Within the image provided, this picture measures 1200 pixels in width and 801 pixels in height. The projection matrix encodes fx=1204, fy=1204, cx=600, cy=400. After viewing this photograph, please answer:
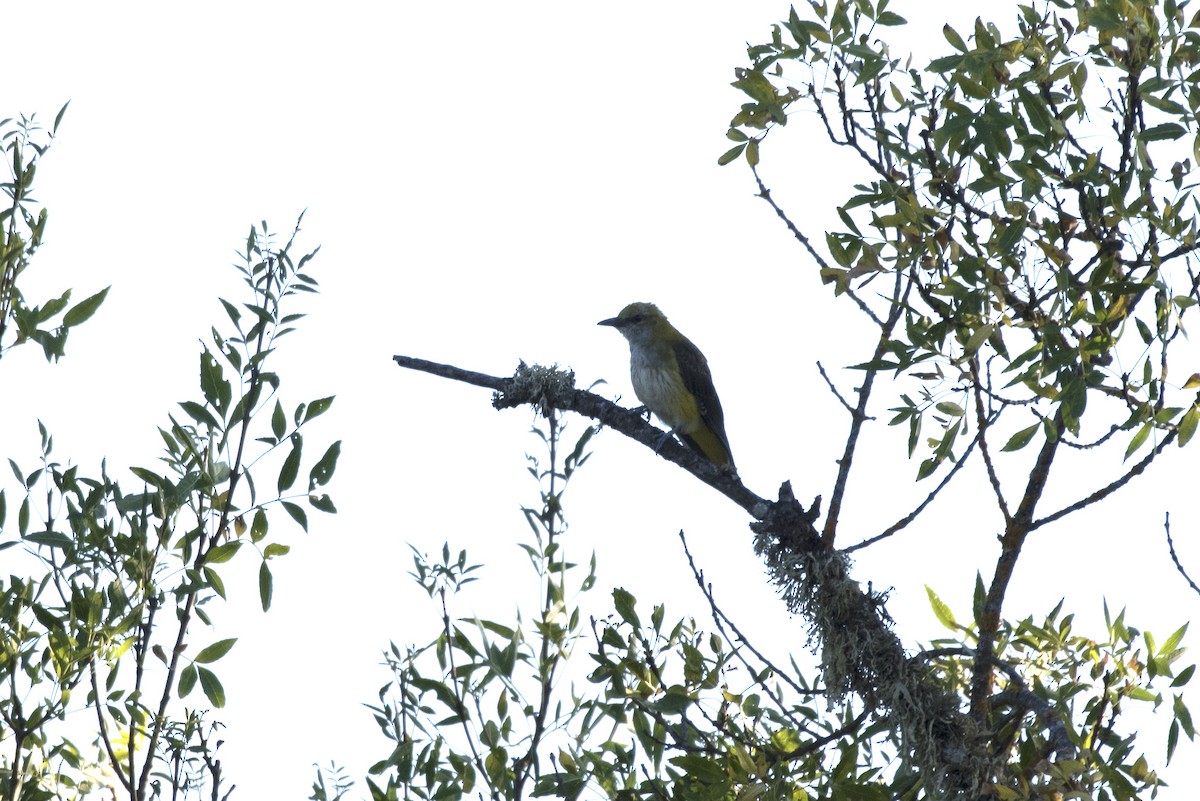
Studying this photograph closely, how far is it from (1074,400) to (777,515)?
1473mm

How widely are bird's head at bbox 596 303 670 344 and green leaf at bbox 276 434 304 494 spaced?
236 inches

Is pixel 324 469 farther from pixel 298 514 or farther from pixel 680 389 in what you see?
pixel 680 389

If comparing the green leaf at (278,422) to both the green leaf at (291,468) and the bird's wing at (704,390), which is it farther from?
the bird's wing at (704,390)

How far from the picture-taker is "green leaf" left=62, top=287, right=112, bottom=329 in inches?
118

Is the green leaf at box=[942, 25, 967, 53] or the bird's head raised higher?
the bird's head

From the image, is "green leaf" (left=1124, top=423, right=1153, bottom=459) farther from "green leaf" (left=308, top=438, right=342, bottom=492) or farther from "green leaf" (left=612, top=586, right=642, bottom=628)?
"green leaf" (left=308, top=438, right=342, bottom=492)

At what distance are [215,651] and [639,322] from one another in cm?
654

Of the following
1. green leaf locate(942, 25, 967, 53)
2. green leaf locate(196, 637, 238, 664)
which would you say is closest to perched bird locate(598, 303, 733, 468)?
green leaf locate(942, 25, 967, 53)

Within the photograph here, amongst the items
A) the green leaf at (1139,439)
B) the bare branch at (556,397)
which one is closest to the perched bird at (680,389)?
the bare branch at (556,397)

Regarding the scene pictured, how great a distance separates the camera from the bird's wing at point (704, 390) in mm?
8352

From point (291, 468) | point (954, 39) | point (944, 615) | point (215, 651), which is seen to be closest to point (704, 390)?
point (944, 615)

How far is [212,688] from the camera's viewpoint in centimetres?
300

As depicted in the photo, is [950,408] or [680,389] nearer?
[950,408]

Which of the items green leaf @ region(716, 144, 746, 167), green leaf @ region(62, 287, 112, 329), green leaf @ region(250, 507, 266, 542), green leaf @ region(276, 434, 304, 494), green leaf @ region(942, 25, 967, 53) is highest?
green leaf @ region(716, 144, 746, 167)
